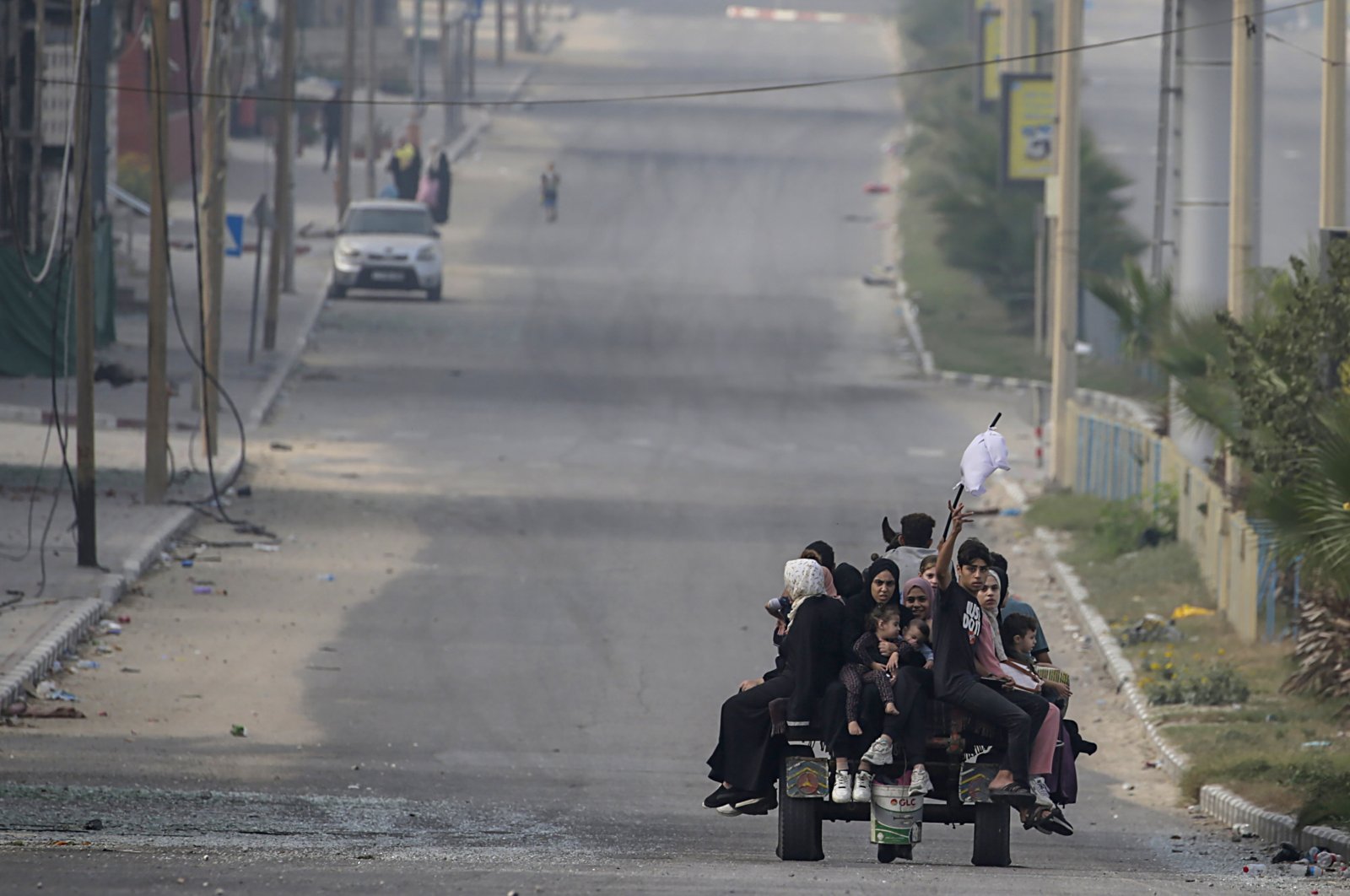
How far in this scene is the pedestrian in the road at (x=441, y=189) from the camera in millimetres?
55969

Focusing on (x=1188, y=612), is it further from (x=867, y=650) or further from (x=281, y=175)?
(x=281, y=175)

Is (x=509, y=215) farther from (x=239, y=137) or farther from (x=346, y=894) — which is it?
(x=346, y=894)

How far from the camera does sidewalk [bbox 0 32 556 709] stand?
2036 centimetres

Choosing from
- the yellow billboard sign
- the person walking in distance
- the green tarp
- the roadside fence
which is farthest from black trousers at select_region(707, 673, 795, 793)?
the person walking in distance

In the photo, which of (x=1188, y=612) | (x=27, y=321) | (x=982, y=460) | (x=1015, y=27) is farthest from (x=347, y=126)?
(x=982, y=460)

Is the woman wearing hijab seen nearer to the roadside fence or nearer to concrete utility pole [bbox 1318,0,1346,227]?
the roadside fence

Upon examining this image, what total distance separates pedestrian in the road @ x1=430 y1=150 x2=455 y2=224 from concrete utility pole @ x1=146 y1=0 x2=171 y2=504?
29516 mm

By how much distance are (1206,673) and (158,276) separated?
12.4 metres

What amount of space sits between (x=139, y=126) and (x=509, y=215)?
9.41 metres

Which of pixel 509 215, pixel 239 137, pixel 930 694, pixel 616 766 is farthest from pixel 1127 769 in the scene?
pixel 239 137

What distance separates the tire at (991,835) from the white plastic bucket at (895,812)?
42 centimetres

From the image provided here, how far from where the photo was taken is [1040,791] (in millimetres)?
11227

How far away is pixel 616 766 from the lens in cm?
1642

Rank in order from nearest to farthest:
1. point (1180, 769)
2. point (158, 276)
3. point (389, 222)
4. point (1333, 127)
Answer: point (1180, 769), point (1333, 127), point (158, 276), point (389, 222)
